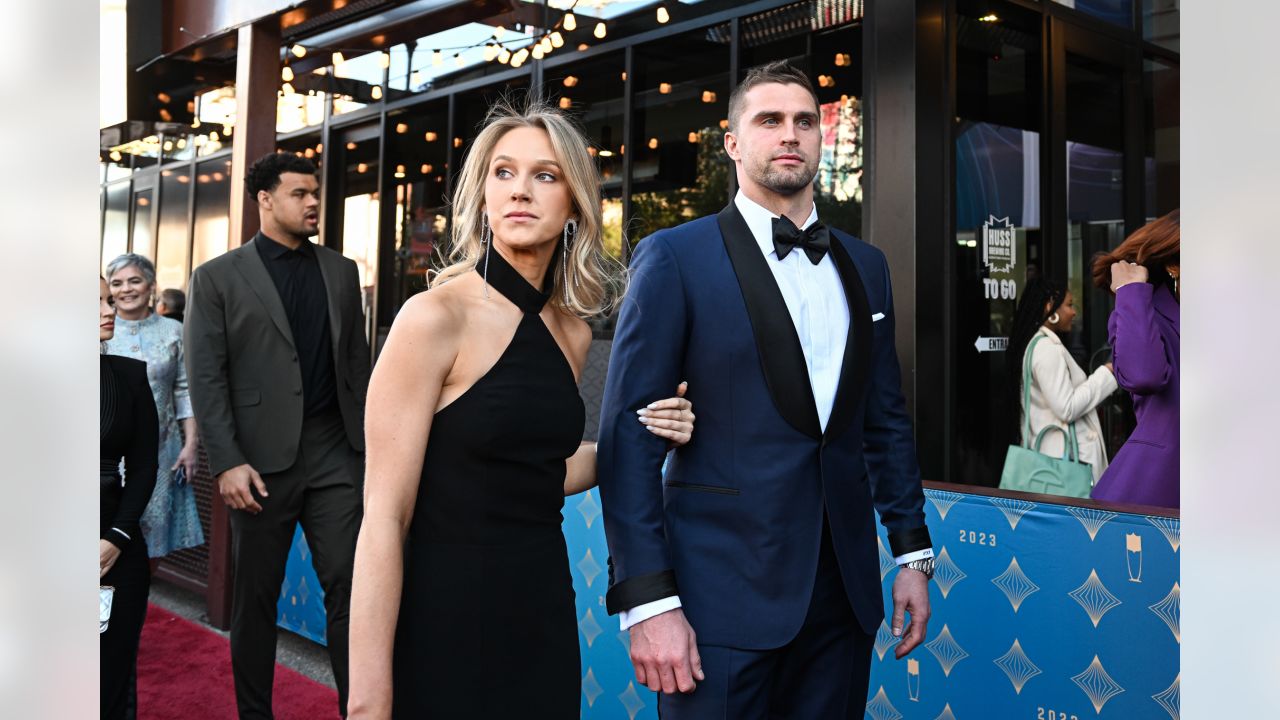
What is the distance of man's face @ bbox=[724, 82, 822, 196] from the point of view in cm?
212

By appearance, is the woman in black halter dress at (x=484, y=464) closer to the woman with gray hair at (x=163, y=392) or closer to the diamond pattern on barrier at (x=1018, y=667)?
the diamond pattern on barrier at (x=1018, y=667)

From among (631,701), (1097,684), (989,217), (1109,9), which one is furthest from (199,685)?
(1109,9)

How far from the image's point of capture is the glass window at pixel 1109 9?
6.55 m

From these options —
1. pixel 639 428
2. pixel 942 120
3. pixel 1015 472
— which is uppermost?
pixel 942 120

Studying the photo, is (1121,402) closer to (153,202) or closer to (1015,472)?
(1015,472)

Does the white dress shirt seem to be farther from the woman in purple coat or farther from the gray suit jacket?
the gray suit jacket

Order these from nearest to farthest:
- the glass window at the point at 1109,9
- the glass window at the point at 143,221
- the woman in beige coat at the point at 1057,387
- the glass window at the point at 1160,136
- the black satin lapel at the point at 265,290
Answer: the black satin lapel at the point at 265,290 → the woman in beige coat at the point at 1057,387 → the glass window at the point at 1109,9 → the glass window at the point at 1160,136 → the glass window at the point at 143,221

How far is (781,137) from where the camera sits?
212 cm

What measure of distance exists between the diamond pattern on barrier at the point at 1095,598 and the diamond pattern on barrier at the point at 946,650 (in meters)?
0.38

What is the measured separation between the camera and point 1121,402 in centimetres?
691

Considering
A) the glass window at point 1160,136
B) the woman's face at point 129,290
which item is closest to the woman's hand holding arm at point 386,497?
the woman's face at point 129,290
